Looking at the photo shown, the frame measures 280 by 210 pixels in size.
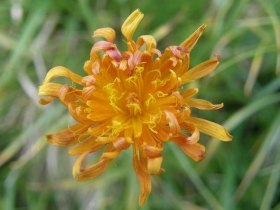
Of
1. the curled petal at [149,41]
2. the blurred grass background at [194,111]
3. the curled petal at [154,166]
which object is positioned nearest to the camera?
the curled petal at [154,166]

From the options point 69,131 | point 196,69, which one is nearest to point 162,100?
point 196,69

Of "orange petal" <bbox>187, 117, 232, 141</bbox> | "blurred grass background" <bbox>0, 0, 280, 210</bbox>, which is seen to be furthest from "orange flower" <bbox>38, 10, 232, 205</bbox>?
"blurred grass background" <bbox>0, 0, 280, 210</bbox>

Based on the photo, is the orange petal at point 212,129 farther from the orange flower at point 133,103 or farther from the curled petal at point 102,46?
the curled petal at point 102,46

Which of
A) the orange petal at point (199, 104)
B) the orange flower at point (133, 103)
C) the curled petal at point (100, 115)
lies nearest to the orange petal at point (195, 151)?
the orange flower at point (133, 103)

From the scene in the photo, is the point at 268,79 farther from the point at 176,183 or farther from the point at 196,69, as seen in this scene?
the point at 196,69

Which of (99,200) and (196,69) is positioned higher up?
(196,69)

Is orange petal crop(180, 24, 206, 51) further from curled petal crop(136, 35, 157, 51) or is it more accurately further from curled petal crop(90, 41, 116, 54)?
curled petal crop(90, 41, 116, 54)

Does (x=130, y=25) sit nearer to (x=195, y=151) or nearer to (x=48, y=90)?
(x=48, y=90)
